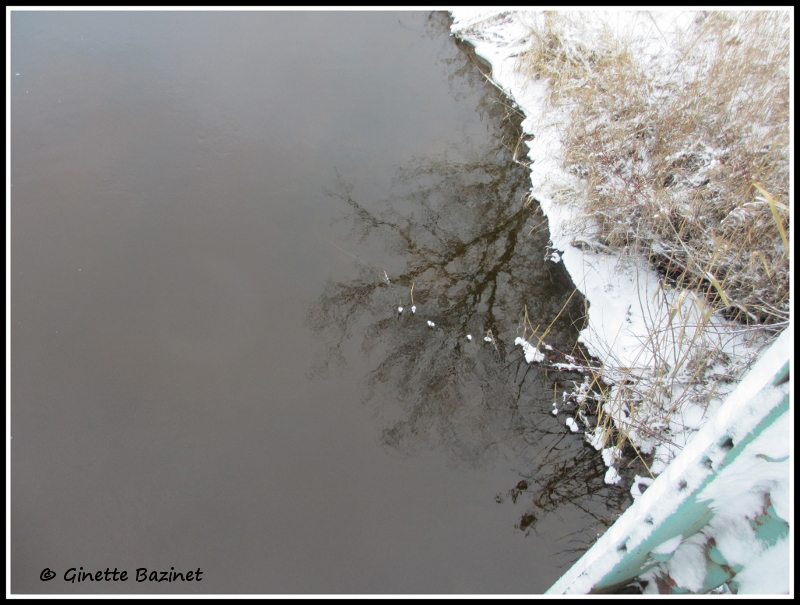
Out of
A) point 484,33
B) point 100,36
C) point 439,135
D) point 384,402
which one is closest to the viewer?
point 384,402

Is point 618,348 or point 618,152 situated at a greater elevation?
point 618,152

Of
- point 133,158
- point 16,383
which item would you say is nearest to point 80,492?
point 16,383

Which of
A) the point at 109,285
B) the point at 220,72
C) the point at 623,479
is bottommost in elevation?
the point at 623,479

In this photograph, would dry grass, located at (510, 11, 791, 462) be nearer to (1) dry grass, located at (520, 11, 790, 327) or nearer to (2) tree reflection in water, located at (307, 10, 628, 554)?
(1) dry grass, located at (520, 11, 790, 327)

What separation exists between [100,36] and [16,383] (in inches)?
125

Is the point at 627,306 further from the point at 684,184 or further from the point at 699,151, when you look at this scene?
the point at 699,151

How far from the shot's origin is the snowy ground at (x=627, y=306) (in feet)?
7.08

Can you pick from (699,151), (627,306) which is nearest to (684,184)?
(699,151)

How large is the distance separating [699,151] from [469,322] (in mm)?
1661

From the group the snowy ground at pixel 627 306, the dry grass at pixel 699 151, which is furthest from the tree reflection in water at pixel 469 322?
the dry grass at pixel 699 151

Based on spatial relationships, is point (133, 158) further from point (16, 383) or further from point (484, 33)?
point (484, 33)

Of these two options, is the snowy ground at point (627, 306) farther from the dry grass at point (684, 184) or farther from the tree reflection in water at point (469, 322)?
the tree reflection in water at point (469, 322)

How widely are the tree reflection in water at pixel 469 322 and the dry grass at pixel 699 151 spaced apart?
20.9 inches

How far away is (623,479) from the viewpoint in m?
2.26
